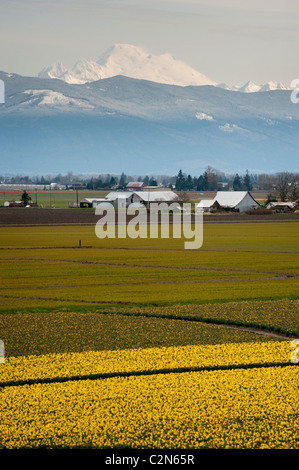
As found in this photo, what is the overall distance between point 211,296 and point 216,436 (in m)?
22.9

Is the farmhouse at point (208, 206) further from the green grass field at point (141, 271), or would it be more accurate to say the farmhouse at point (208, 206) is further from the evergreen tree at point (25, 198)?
the green grass field at point (141, 271)

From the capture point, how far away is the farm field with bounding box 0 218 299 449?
15492 mm

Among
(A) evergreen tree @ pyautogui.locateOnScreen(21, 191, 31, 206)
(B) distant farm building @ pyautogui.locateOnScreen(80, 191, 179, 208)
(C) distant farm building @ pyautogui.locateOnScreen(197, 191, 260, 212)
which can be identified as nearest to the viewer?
(C) distant farm building @ pyautogui.locateOnScreen(197, 191, 260, 212)

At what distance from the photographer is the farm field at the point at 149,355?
1549cm

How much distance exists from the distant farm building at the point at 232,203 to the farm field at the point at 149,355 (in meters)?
106

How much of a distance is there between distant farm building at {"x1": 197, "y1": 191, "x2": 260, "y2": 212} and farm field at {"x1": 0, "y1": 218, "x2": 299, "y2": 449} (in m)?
106

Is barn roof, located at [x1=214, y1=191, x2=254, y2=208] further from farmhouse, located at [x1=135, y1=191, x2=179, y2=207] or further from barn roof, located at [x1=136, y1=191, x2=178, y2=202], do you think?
barn roof, located at [x1=136, y1=191, x2=178, y2=202]

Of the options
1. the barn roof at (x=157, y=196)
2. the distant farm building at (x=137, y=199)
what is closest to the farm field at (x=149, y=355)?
the distant farm building at (x=137, y=199)

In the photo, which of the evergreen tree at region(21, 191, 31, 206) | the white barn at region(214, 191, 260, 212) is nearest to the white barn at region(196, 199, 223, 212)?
the white barn at region(214, 191, 260, 212)

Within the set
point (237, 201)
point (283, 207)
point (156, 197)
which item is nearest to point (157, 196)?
point (156, 197)
